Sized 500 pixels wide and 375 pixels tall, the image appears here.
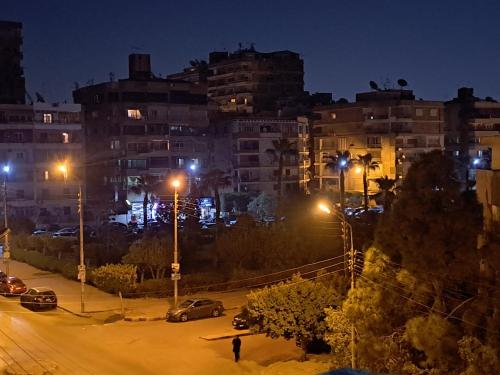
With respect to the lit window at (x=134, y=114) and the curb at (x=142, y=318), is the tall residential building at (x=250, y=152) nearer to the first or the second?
the lit window at (x=134, y=114)

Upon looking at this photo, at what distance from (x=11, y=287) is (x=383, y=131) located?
52809 mm

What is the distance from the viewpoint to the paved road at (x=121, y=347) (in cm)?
2483

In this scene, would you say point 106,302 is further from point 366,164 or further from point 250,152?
point 250,152

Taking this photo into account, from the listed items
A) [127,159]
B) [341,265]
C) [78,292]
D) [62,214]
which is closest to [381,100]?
[127,159]

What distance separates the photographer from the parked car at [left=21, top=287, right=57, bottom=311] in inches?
1336

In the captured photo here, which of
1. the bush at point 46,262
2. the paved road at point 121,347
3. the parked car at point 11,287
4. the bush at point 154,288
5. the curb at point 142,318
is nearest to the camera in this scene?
the paved road at point 121,347

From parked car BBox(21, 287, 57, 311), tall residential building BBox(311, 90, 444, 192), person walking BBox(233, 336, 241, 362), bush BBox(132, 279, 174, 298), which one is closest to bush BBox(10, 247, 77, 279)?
bush BBox(132, 279, 174, 298)

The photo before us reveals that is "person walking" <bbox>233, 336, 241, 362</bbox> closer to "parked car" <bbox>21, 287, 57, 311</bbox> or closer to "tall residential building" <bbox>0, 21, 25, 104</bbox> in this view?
"parked car" <bbox>21, 287, 57, 311</bbox>

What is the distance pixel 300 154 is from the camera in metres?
83.0

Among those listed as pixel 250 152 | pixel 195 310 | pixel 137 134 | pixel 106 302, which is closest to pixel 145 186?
pixel 137 134

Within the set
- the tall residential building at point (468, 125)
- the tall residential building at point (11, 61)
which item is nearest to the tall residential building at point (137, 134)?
the tall residential building at point (11, 61)

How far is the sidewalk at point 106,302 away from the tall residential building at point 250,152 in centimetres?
3692

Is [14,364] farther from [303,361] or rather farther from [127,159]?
[127,159]

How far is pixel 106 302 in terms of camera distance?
36.3 meters
